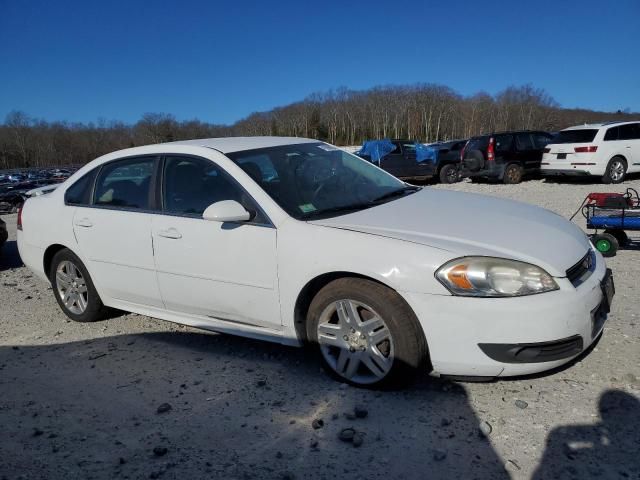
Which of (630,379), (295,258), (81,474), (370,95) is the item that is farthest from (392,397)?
(370,95)

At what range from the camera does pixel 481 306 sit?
262cm

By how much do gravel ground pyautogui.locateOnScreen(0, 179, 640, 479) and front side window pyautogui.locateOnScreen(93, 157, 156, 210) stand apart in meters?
1.15

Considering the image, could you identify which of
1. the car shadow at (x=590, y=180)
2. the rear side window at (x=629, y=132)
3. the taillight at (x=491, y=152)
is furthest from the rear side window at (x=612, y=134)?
the taillight at (x=491, y=152)

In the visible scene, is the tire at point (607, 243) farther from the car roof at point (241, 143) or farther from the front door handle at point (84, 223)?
the front door handle at point (84, 223)

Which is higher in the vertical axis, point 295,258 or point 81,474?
point 295,258

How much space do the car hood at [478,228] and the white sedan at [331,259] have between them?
0.04 ft

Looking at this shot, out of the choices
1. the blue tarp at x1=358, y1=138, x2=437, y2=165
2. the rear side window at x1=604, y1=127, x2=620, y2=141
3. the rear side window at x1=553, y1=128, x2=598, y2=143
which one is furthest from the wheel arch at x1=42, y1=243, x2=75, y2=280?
the blue tarp at x1=358, y1=138, x2=437, y2=165

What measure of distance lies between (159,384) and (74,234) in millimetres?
1716

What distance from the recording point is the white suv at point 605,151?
43.0 feet

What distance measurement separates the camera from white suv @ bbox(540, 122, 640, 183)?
1310cm

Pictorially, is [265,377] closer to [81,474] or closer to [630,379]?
[81,474]

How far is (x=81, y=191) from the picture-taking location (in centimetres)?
445

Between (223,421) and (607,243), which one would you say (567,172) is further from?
(223,421)

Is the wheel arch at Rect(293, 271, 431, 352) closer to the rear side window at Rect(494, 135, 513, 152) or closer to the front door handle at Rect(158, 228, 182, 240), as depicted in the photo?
the front door handle at Rect(158, 228, 182, 240)
